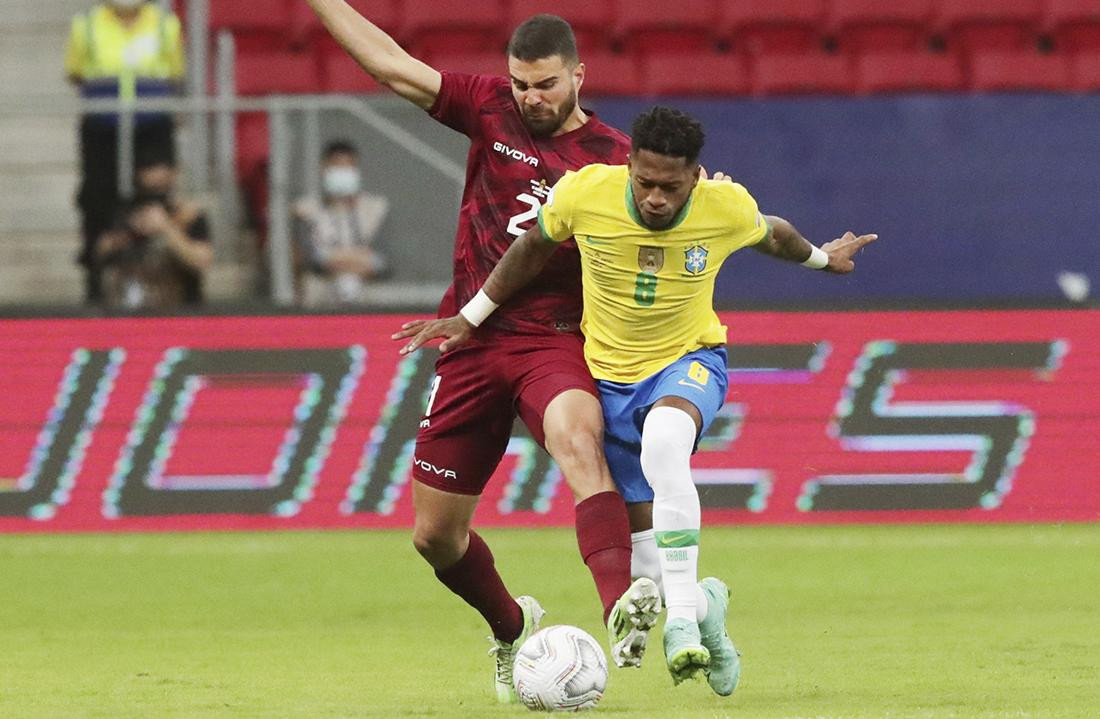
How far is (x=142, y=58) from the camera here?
13555 millimetres

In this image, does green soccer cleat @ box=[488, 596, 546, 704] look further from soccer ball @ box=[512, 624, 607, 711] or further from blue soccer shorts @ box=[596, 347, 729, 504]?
blue soccer shorts @ box=[596, 347, 729, 504]

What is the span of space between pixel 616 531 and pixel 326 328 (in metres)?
6.17

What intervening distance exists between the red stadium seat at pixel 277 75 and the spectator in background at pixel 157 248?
2665mm

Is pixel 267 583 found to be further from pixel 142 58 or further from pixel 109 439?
pixel 142 58

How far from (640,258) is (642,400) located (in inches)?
16.7

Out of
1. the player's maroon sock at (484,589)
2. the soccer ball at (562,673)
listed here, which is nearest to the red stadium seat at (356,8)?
the player's maroon sock at (484,589)

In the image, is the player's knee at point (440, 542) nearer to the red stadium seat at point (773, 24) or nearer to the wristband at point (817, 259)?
the wristband at point (817, 259)

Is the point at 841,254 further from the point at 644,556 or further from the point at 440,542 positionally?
the point at 440,542

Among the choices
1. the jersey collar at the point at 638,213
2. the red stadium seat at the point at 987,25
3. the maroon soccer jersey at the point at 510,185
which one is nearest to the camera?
the jersey collar at the point at 638,213

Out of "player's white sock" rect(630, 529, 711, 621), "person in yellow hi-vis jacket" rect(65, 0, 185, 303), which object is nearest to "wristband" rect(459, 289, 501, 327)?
"player's white sock" rect(630, 529, 711, 621)

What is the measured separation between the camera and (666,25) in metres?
15.6

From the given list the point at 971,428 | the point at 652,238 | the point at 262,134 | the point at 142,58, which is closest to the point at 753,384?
the point at 971,428

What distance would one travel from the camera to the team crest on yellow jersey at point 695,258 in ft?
20.5

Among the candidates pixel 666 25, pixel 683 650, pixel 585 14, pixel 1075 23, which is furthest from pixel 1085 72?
pixel 683 650
